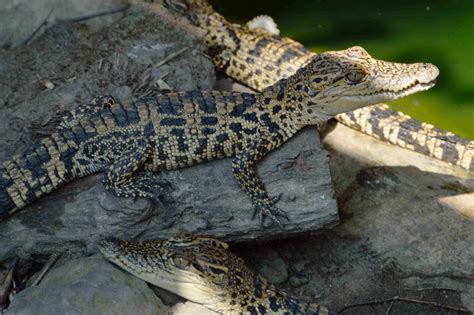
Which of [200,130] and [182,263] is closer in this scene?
[182,263]

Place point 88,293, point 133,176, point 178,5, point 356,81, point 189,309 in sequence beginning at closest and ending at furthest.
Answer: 1. point 88,293
2. point 189,309
3. point 356,81
4. point 133,176
5. point 178,5

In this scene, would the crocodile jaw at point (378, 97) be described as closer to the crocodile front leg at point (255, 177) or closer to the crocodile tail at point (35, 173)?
the crocodile front leg at point (255, 177)

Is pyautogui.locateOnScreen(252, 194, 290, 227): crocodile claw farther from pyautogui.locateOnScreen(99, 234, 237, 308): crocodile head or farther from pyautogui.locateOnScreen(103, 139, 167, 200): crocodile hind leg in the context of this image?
pyautogui.locateOnScreen(103, 139, 167, 200): crocodile hind leg

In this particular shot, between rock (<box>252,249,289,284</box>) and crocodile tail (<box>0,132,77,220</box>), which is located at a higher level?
crocodile tail (<box>0,132,77,220</box>)

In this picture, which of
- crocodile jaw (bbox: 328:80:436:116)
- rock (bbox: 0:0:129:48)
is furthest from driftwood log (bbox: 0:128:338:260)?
rock (bbox: 0:0:129:48)

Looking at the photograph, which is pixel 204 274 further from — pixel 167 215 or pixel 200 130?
pixel 200 130

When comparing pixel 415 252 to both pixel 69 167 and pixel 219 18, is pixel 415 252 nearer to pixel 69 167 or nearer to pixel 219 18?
pixel 69 167

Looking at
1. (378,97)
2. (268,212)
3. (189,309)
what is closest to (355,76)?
(378,97)
